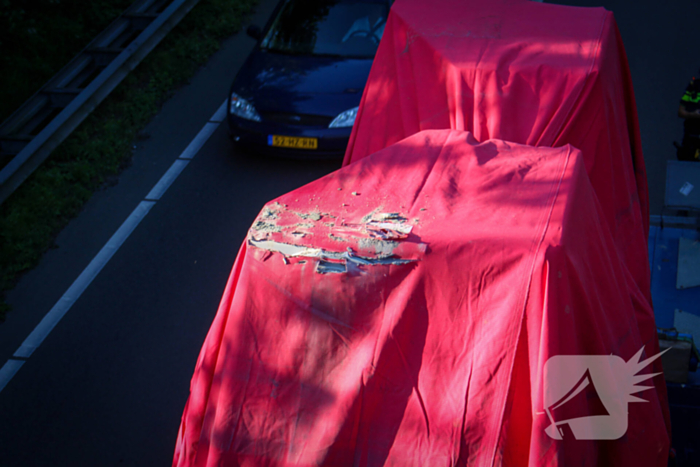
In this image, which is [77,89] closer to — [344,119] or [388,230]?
[344,119]

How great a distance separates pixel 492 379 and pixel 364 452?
0.56m

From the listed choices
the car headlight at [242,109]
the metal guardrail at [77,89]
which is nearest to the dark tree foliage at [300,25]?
the car headlight at [242,109]

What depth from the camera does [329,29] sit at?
806 centimetres

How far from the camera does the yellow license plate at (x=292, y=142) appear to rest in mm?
7191

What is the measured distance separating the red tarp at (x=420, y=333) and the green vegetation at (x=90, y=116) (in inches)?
190

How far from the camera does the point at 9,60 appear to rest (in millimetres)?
9156

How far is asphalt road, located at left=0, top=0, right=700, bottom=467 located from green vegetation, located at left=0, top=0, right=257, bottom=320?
0.24m

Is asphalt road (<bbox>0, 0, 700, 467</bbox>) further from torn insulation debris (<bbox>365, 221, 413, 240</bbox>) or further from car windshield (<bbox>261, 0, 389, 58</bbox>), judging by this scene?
torn insulation debris (<bbox>365, 221, 413, 240</bbox>)

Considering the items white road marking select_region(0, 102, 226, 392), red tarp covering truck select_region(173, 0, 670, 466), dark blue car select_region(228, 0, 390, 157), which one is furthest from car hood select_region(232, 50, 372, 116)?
red tarp covering truck select_region(173, 0, 670, 466)

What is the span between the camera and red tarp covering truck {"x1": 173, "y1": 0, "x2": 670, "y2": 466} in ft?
6.59

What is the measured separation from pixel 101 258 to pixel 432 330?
5342 mm

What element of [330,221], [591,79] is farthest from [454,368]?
[591,79]

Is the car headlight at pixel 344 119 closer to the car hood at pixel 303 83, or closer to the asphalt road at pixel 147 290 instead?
the car hood at pixel 303 83

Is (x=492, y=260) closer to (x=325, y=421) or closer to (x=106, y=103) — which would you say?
(x=325, y=421)
